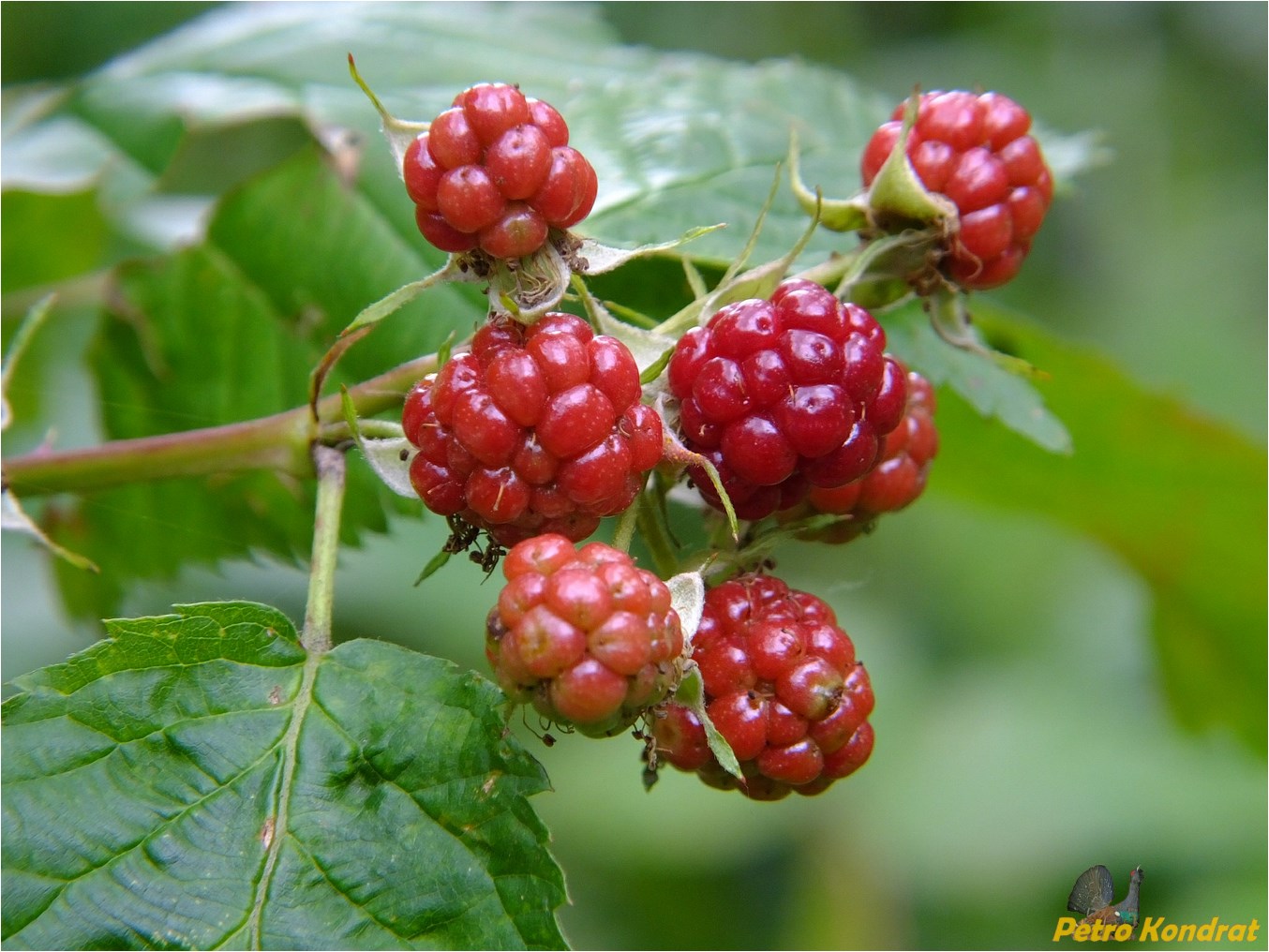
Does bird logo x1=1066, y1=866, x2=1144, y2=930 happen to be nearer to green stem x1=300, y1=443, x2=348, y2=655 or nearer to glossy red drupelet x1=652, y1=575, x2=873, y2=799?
glossy red drupelet x1=652, y1=575, x2=873, y2=799

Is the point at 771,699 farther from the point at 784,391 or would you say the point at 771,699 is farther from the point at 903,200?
the point at 903,200

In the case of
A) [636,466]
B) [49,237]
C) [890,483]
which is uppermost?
[636,466]

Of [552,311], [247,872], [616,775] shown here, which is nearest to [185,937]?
[247,872]

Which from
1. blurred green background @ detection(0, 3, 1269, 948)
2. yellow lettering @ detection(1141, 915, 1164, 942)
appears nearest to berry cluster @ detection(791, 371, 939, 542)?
A: blurred green background @ detection(0, 3, 1269, 948)

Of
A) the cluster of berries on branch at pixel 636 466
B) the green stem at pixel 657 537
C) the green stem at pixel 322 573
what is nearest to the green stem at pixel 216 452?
the green stem at pixel 322 573

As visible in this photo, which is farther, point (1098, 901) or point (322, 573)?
point (1098, 901)

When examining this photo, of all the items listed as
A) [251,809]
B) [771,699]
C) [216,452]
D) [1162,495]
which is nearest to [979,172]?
→ [771,699]

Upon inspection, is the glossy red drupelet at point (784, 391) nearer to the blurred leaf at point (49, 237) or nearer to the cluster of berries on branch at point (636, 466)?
the cluster of berries on branch at point (636, 466)
